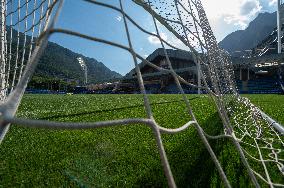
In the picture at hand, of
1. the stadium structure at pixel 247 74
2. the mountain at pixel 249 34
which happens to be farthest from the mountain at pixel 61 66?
the mountain at pixel 249 34

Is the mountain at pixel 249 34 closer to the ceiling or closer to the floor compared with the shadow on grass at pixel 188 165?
closer to the ceiling

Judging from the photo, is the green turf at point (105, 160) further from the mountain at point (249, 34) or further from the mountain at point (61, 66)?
the mountain at point (249, 34)

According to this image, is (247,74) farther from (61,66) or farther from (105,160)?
(61,66)

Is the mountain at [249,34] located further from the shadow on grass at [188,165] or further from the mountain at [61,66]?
the shadow on grass at [188,165]

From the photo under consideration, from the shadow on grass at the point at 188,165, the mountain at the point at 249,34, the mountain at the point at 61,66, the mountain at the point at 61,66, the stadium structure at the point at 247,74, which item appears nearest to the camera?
the shadow on grass at the point at 188,165

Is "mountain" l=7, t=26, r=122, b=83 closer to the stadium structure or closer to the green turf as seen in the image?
the stadium structure

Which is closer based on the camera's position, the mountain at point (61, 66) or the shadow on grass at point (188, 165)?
the shadow on grass at point (188, 165)

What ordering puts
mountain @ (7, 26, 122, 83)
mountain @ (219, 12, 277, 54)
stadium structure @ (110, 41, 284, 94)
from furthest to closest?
mountain @ (219, 12, 277, 54)
mountain @ (7, 26, 122, 83)
stadium structure @ (110, 41, 284, 94)

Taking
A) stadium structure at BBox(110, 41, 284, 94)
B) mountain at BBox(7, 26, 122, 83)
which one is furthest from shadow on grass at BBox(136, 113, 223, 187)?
mountain at BBox(7, 26, 122, 83)

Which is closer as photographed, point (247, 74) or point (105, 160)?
point (105, 160)

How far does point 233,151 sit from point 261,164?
9.4 inches

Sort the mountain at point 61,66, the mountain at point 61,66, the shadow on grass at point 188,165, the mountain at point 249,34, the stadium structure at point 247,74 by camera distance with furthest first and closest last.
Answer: the mountain at point 249,34 < the mountain at point 61,66 < the mountain at point 61,66 < the stadium structure at point 247,74 < the shadow on grass at point 188,165

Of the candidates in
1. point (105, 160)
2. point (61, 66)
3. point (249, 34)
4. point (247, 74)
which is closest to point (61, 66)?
point (61, 66)

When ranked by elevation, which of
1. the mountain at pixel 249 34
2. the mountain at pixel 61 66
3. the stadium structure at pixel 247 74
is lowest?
the stadium structure at pixel 247 74
